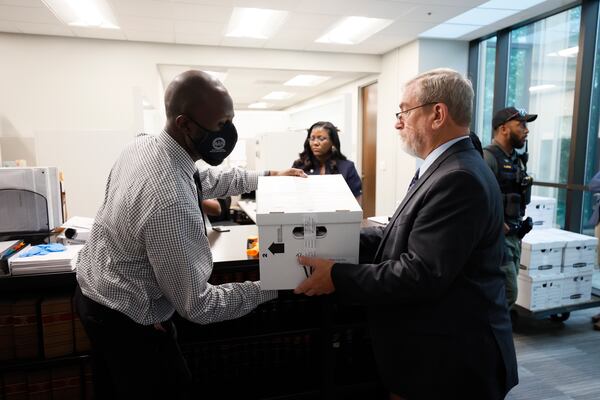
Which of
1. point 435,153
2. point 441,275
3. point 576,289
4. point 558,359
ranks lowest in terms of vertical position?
point 558,359

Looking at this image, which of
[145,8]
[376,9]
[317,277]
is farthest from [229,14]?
[317,277]

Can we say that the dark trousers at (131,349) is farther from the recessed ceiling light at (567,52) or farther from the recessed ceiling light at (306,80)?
the recessed ceiling light at (306,80)

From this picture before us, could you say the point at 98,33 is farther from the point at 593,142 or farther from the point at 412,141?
the point at 593,142

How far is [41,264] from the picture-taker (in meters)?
1.47

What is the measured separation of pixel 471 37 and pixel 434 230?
4.63m

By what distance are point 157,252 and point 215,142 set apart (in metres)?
0.33

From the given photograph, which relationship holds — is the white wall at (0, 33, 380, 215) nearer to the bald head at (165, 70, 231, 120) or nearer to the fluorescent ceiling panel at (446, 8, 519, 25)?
the fluorescent ceiling panel at (446, 8, 519, 25)

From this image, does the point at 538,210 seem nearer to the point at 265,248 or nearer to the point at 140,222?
the point at 265,248

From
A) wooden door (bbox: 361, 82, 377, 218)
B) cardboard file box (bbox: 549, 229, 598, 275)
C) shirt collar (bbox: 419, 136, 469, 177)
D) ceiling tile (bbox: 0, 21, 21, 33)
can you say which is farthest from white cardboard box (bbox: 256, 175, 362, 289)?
wooden door (bbox: 361, 82, 377, 218)

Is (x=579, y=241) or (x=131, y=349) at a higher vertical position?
(x=131, y=349)

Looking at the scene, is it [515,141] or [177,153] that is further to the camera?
[515,141]

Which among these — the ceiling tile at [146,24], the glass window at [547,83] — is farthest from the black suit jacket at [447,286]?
the ceiling tile at [146,24]

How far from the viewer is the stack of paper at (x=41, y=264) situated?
4.79 ft

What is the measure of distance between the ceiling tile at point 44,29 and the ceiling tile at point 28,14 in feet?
0.42
